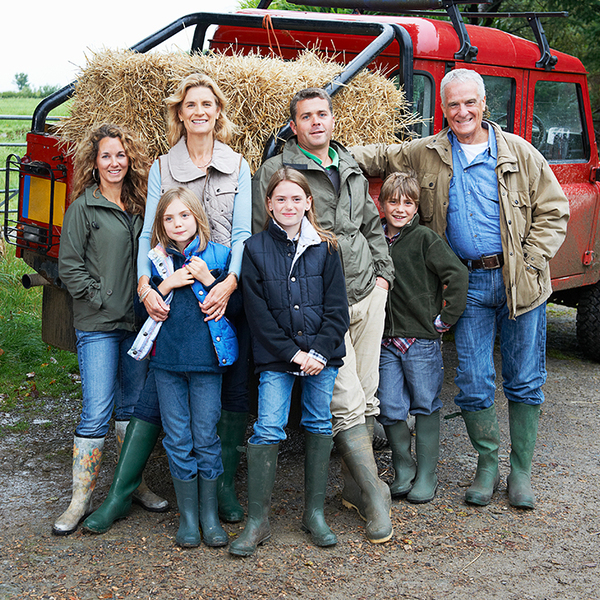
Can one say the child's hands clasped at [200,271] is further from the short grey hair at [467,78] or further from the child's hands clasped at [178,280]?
the short grey hair at [467,78]

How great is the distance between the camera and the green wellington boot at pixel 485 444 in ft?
12.0

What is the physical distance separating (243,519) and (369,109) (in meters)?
2.17

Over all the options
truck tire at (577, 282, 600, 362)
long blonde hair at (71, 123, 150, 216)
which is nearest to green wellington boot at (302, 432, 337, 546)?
long blonde hair at (71, 123, 150, 216)

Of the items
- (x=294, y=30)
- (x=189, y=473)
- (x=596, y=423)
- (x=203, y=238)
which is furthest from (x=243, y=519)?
(x=294, y=30)

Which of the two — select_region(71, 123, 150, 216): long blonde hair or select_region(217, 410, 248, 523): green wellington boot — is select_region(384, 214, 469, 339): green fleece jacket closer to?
select_region(217, 410, 248, 523): green wellington boot

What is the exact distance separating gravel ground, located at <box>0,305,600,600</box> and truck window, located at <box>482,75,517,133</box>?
2177 millimetres

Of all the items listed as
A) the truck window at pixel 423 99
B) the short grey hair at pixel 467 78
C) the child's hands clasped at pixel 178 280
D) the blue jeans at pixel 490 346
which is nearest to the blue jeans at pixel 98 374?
the child's hands clasped at pixel 178 280

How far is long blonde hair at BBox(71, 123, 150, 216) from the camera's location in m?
3.35

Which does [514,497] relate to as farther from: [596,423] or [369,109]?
[369,109]

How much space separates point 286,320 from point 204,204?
2.11 feet

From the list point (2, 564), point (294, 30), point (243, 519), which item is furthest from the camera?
point (294, 30)

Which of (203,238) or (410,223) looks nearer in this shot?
(203,238)

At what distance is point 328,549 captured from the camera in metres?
3.13

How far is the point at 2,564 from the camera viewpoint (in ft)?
9.60
